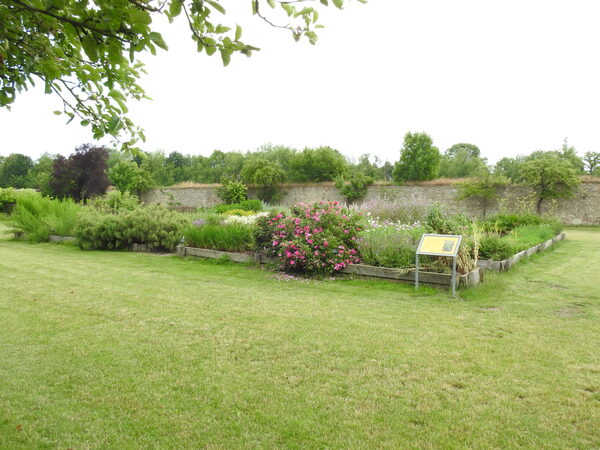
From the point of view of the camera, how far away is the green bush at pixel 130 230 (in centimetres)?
1012

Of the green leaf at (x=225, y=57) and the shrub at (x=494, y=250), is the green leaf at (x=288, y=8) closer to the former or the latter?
the green leaf at (x=225, y=57)

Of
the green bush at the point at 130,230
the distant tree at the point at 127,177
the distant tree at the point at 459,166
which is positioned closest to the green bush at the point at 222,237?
the green bush at the point at 130,230

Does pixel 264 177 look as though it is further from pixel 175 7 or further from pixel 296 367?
pixel 175 7

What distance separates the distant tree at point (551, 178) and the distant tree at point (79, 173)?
25.0m

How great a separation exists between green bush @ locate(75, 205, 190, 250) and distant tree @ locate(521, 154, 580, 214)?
Answer: 17868 mm

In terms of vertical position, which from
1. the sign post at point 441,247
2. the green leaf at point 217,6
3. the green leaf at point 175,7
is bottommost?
the sign post at point 441,247

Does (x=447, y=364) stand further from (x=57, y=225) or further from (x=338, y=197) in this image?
(x=338, y=197)

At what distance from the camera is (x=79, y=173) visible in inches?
1032

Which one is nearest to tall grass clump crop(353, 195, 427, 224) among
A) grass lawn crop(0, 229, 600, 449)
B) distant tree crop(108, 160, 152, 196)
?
grass lawn crop(0, 229, 600, 449)

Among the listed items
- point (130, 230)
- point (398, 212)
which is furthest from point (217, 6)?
point (398, 212)

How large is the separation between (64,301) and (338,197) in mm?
22030

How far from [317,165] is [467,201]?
39.0 ft

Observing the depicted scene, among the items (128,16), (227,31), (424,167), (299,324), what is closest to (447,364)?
(299,324)

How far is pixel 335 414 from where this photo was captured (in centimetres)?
241
